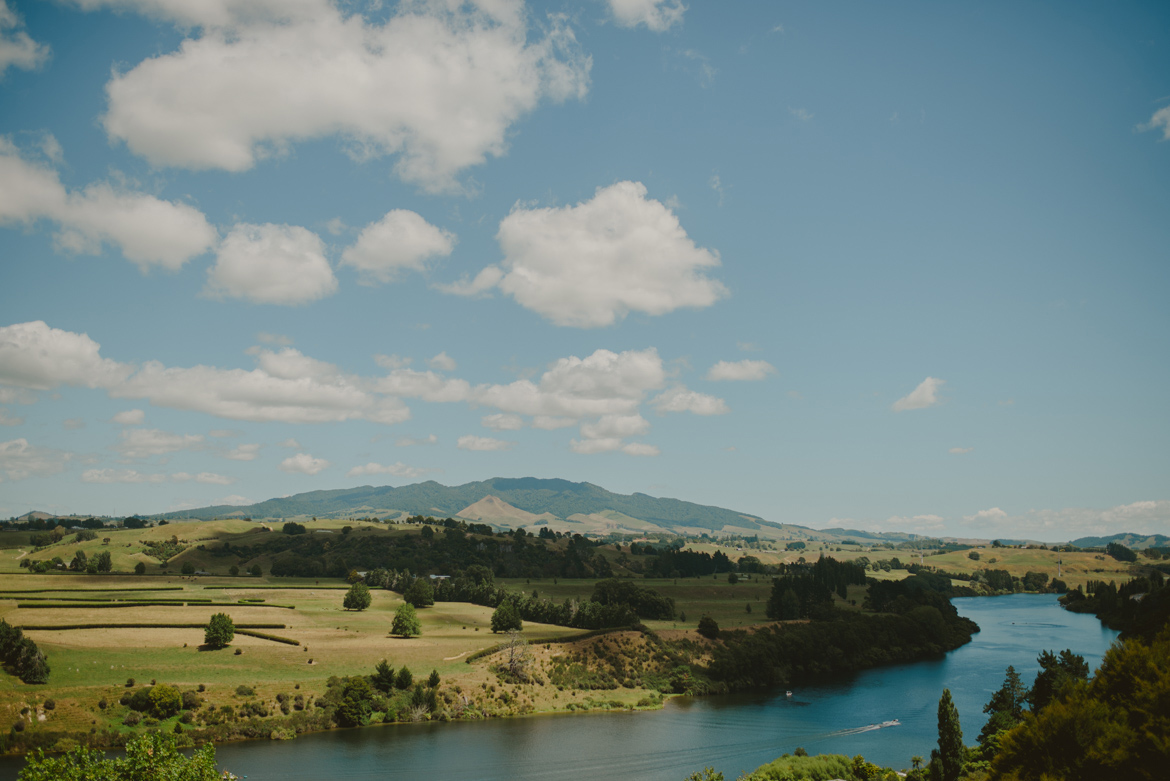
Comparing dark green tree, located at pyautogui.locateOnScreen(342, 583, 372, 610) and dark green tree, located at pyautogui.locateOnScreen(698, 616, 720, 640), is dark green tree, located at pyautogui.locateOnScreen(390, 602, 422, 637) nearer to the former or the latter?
dark green tree, located at pyautogui.locateOnScreen(342, 583, 372, 610)

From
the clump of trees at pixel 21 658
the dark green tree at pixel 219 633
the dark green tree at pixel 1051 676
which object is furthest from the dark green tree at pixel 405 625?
the dark green tree at pixel 1051 676

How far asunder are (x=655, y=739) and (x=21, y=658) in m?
54.7

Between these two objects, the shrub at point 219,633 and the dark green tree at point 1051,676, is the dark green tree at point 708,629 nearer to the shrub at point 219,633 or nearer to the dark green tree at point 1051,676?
the dark green tree at point 1051,676

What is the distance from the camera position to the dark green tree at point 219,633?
2749 inches

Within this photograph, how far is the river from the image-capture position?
49938 millimetres

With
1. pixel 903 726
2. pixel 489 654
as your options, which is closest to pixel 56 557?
pixel 489 654

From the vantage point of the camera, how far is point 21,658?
182 feet

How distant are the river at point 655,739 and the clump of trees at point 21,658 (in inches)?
432

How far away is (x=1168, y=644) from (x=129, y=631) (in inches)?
3537

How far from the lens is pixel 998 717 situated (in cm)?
5300

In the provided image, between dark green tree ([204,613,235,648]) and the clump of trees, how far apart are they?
48.5 feet

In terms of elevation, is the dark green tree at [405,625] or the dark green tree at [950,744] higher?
the dark green tree at [950,744]

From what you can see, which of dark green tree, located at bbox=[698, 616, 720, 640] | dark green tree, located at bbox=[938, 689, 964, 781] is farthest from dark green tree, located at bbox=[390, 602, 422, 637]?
dark green tree, located at bbox=[938, 689, 964, 781]

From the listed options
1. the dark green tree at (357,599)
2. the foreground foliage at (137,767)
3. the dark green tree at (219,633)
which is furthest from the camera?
the dark green tree at (357,599)
